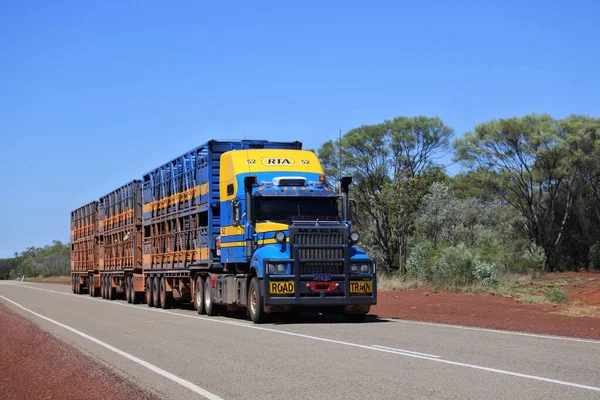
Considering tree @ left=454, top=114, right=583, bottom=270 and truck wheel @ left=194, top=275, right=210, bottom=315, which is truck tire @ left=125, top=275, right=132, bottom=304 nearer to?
truck wheel @ left=194, top=275, right=210, bottom=315

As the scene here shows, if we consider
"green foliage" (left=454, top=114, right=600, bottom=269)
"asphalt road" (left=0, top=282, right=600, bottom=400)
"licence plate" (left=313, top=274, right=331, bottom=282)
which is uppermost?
"green foliage" (left=454, top=114, right=600, bottom=269)

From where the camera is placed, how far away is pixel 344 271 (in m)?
20.4

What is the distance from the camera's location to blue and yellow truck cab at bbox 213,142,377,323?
20.1 meters

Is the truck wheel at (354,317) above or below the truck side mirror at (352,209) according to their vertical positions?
below

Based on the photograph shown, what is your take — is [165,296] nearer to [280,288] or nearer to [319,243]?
[280,288]

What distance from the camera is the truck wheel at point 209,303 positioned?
25.2m

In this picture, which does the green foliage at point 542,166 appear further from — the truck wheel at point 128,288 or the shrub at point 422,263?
the truck wheel at point 128,288

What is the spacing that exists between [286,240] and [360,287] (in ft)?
7.17

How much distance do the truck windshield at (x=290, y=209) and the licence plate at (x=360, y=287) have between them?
1.96 m

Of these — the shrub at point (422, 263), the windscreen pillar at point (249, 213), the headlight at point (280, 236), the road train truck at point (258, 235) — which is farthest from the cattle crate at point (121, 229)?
the headlight at point (280, 236)

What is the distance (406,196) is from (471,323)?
102 feet

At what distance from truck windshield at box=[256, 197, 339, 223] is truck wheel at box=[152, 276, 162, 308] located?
38.6 feet

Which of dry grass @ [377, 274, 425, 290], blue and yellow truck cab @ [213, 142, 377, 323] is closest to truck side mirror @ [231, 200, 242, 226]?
blue and yellow truck cab @ [213, 142, 377, 323]

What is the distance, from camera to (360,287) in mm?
20516
